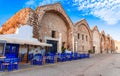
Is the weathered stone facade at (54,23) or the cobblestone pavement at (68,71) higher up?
the weathered stone facade at (54,23)

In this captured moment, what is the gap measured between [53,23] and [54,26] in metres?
0.59

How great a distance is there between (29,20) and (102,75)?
13.7 meters

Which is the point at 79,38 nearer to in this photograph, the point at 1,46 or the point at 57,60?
the point at 57,60

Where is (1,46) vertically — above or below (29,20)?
below

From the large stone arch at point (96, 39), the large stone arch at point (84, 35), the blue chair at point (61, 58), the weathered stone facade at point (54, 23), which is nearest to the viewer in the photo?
the blue chair at point (61, 58)

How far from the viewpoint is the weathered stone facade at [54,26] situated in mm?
21312

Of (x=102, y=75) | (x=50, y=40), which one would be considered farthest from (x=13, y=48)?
(x=102, y=75)

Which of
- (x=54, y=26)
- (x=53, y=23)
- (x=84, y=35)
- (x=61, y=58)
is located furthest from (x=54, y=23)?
(x=84, y=35)

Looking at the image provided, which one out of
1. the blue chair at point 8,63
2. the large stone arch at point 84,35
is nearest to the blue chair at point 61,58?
the blue chair at point 8,63

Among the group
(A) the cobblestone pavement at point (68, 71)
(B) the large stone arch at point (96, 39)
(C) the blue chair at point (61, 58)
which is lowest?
(A) the cobblestone pavement at point (68, 71)

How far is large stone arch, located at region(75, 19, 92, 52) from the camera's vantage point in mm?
Answer: 35112

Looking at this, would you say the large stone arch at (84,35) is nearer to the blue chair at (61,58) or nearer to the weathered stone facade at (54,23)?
the weathered stone facade at (54,23)

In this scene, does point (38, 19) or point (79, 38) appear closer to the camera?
point (38, 19)

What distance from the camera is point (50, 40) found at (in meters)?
26.6
